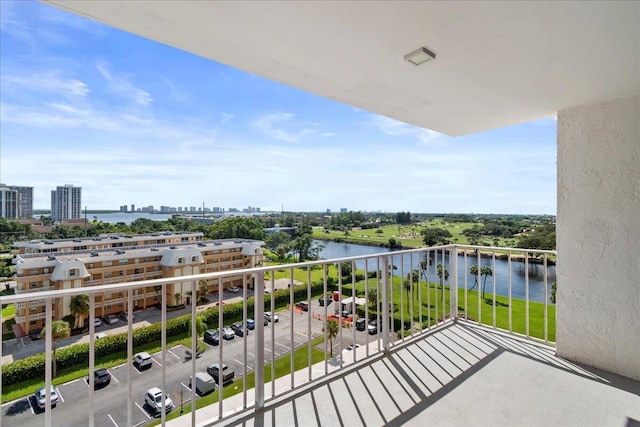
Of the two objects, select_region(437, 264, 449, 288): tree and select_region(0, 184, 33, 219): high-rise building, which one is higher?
select_region(0, 184, 33, 219): high-rise building

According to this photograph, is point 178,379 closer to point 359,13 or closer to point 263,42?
point 263,42

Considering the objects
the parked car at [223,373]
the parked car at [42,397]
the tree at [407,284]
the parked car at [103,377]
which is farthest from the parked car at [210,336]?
the tree at [407,284]

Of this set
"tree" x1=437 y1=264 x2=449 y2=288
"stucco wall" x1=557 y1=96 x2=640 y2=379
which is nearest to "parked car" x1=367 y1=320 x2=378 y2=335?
"tree" x1=437 y1=264 x2=449 y2=288

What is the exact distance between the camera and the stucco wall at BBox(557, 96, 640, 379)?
249cm

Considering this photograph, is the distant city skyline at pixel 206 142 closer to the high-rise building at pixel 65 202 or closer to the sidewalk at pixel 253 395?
the high-rise building at pixel 65 202

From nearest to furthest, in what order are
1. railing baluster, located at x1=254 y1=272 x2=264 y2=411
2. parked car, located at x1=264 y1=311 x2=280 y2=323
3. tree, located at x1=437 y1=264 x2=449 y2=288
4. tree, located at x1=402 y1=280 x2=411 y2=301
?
1. railing baluster, located at x1=254 y1=272 x2=264 y2=411
2. parked car, located at x1=264 y1=311 x2=280 y2=323
3. tree, located at x1=402 y1=280 x2=411 y2=301
4. tree, located at x1=437 y1=264 x2=449 y2=288

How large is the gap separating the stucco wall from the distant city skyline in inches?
8.4

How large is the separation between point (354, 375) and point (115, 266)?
3456mm

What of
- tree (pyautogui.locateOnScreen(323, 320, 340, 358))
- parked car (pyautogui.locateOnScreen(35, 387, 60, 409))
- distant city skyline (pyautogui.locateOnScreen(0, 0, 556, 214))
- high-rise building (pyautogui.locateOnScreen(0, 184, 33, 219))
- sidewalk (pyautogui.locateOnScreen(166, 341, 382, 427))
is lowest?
sidewalk (pyautogui.locateOnScreen(166, 341, 382, 427))

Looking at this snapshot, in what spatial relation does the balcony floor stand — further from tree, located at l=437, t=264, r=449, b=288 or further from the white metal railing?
A: tree, located at l=437, t=264, r=449, b=288

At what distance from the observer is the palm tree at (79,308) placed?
1.54 m

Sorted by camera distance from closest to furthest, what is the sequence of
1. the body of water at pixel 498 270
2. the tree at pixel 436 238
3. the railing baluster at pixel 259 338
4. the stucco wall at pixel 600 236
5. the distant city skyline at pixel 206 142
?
1. the railing baluster at pixel 259 338
2. the stucco wall at pixel 600 236
3. the body of water at pixel 498 270
4. the tree at pixel 436 238
5. the distant city skyline at pixel 206 142

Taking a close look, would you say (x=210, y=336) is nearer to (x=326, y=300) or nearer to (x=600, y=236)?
(x=326, y=300)

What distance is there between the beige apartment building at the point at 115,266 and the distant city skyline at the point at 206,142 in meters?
2.01
